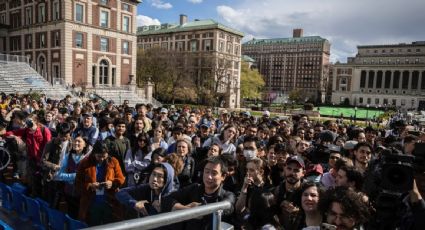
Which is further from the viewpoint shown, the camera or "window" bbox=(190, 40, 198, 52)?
"window" bbox=(190, 40, 198, 52)

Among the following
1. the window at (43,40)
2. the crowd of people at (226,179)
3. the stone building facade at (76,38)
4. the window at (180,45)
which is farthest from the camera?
the window at (180,45)

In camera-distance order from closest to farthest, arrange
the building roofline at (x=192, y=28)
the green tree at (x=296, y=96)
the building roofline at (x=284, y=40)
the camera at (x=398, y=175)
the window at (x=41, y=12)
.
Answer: the camera at (x=398, y=175) → the window at (x=41, y=12) → the building roofline at (x=192, y=28) → the green tree at (x=296, y=96) → the building roofline at (x=284, y=40)

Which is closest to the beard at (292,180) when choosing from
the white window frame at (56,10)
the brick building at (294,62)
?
the white window frame at (56,10)

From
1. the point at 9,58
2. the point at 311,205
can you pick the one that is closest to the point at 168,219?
the point at 311,205

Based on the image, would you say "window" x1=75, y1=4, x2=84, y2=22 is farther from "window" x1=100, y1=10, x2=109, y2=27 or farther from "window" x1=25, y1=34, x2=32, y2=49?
"window" x1=25, y1=34, x2=32, y2=49

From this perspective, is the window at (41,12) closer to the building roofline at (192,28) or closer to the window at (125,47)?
the window at (125,47)

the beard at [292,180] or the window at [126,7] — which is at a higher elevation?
the window at [126,7]

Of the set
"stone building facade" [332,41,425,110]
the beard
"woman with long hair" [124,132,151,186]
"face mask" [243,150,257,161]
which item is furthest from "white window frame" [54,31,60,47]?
"stone building facade" [332,41,425,110]

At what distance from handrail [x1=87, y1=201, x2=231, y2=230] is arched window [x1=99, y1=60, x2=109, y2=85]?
4554 centimetres

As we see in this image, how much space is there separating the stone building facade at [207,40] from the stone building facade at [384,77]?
58.2 m

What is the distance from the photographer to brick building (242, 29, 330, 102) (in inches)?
5950

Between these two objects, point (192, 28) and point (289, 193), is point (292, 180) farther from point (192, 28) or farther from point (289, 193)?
point (192, 28)

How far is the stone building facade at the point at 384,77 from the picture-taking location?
108625 mm

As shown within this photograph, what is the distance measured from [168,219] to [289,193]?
245cm
